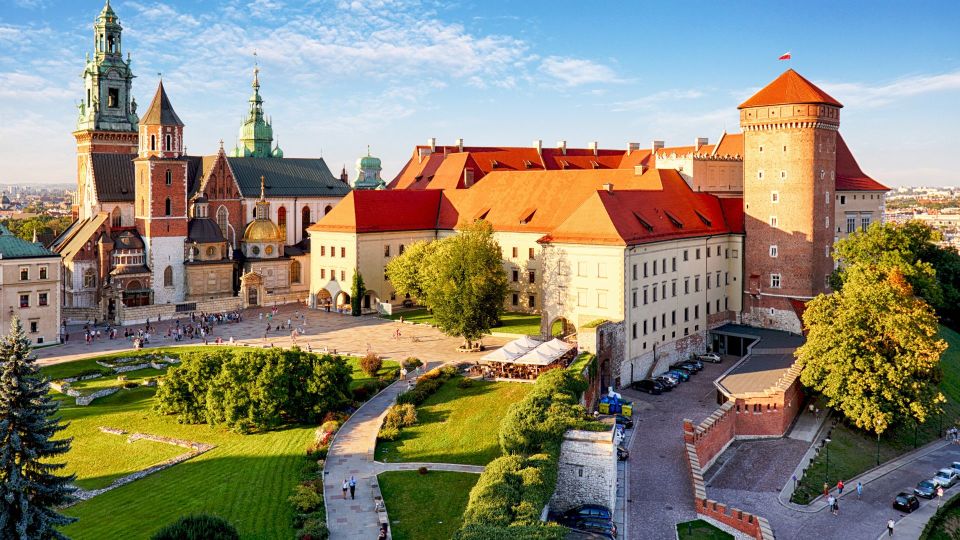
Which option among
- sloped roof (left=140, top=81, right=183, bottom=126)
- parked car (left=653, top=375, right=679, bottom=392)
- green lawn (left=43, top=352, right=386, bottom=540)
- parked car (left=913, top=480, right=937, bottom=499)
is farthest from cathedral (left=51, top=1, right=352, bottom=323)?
parked car (left=913, top=480, right=937, bottom=499)

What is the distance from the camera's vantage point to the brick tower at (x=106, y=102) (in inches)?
3703

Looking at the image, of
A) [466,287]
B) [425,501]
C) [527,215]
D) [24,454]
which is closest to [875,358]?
[466,287]

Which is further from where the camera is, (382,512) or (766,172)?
(766,172)

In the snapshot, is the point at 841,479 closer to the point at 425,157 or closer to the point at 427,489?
the point at 427,489

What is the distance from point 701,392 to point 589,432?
18831 mm

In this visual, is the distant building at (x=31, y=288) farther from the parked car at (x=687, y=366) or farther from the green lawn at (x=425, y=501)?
the parked car at (x=687, y=366)

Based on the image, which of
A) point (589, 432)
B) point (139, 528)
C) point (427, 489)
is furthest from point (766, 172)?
point (139, 528)

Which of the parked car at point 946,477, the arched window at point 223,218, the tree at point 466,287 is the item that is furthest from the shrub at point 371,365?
the arched window at point 223,218

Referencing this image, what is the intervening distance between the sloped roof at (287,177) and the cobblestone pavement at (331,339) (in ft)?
76.7

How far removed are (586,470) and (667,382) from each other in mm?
18925

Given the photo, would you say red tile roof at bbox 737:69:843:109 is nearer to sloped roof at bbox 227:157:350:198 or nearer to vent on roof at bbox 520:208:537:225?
vent on roof at bbox 520:208:537:225

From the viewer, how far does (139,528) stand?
3291 centimetres

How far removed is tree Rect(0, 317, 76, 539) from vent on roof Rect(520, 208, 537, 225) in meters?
49.0

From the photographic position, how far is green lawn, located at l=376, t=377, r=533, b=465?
40438 mm
